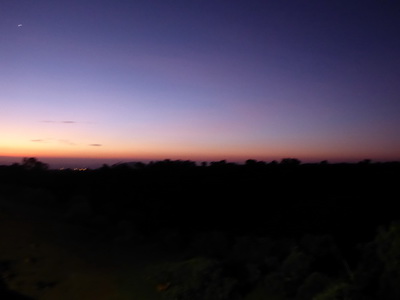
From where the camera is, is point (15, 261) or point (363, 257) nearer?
point (363, 257)

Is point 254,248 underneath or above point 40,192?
underneath

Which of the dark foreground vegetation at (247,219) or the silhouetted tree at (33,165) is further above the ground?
the silhouetted tree at (33,165)

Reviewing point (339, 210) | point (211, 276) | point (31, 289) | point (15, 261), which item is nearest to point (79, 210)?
point (15, 261)

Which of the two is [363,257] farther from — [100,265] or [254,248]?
[100,265]

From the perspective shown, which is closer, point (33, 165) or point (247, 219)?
point (247, 219)

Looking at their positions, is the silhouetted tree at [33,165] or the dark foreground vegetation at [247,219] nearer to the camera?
the dark foreground vegetation at [247,219]

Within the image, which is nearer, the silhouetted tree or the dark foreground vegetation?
the dark foreground vegetation

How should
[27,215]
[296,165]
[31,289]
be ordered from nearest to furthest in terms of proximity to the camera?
[31,289]
[27,215]
[296,165]

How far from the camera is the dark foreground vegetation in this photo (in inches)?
379

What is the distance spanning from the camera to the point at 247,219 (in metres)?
23.7

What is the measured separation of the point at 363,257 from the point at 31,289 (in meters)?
8.05

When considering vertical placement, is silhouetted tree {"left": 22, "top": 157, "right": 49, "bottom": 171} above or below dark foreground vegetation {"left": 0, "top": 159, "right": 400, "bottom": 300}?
above

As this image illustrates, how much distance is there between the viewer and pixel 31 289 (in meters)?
10.1

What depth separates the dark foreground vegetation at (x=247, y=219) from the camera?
9617mm
